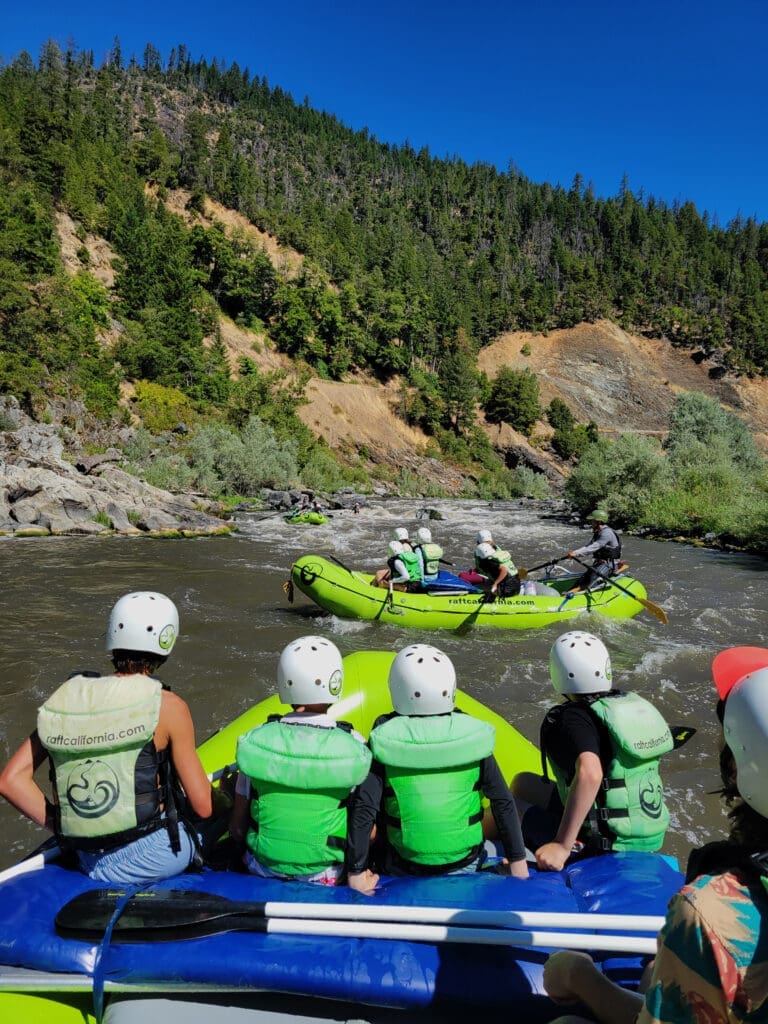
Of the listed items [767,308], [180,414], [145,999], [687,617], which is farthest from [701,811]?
[767,308]

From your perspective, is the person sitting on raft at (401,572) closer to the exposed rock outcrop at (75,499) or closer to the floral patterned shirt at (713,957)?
the floral patterned shirt at (713,957)

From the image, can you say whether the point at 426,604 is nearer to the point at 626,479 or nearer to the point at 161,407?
the point at 626,479

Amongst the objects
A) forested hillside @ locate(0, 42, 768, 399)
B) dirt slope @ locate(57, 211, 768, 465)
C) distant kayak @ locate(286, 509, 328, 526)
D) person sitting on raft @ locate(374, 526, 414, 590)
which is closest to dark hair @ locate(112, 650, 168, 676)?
person sitting on raft @ locate(374, 526, 414, 590)

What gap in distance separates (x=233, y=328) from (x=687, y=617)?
36586 mm

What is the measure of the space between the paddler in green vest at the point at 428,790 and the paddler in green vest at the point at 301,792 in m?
0.08

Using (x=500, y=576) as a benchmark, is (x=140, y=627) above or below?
above

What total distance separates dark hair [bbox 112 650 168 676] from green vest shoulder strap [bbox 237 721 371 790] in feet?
1.61

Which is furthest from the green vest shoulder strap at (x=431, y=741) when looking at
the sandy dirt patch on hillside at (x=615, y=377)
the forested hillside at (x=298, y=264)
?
the sandy dirt patch on hillside at (x=615, y=377)

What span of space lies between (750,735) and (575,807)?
4.43ft

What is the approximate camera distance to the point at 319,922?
188 centimetres

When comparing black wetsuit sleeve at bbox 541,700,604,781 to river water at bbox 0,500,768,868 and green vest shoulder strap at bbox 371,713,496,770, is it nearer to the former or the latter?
green vest shoulder strap at bbox 371,713,496,770

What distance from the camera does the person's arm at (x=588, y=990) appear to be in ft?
4.97

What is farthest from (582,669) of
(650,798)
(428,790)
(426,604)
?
(426,604)

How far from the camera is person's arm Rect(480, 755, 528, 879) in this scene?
7.48ft
